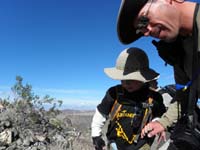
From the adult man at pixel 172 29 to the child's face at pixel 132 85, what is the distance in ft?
2.54

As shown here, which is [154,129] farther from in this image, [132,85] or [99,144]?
[99,144]

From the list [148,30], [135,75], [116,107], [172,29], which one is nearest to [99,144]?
[116,107]

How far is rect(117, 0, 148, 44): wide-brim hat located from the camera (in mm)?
3053

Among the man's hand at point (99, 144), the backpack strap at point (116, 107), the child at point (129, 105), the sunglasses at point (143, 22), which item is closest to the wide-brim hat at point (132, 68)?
the child at point (129, 105)

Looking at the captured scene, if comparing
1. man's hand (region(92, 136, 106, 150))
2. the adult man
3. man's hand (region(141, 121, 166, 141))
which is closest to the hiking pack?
man's hand (region(92, 136, 106, 150))

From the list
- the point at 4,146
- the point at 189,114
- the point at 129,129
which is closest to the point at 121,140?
the point at 129,129

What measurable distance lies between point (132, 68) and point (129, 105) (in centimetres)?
37

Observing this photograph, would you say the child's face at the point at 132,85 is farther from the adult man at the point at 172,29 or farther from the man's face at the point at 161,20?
the man's face at the point at 161,20

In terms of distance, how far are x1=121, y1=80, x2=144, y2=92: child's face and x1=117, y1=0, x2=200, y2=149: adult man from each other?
774 millimetres

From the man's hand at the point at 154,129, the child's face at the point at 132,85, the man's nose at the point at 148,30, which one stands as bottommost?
the man's hand at the point at 154,129

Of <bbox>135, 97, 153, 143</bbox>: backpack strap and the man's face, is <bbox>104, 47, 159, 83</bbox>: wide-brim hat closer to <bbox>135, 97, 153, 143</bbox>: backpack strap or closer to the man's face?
<bbox>135, 97, 153, 143</bbox>: backpack strap

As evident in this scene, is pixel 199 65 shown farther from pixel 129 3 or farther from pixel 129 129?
pixel 129 129

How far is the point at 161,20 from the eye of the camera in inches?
114

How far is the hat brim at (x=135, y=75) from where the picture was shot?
13.3 ft
